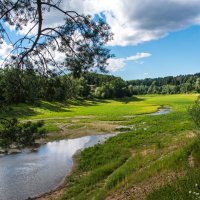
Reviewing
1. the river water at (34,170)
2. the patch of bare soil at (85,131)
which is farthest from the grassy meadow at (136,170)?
the river water at (34,170)

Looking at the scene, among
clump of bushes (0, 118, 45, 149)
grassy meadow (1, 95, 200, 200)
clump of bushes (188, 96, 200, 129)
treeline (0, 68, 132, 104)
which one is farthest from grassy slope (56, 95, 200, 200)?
treeline (0, 68, 132, 104)

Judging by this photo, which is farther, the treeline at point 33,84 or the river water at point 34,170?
the river water at point 34,170

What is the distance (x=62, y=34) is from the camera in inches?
435

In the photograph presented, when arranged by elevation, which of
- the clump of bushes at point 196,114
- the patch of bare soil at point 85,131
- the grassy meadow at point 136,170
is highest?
the clump of bushes at point 196,114

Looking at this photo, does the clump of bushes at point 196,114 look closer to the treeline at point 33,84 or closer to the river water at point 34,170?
the river water at point 34,170

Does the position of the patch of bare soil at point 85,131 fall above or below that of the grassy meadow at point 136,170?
below

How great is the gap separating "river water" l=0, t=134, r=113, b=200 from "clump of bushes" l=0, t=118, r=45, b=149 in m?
7.50

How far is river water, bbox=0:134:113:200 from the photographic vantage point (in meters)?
22.3

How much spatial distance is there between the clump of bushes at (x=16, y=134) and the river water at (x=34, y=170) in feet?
24.6

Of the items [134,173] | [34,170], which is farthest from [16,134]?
[34,170]

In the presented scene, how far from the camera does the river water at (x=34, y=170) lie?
22327mm

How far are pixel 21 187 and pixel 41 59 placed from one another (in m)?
13.4

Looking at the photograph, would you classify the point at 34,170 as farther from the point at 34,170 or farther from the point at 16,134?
the point at 16,134

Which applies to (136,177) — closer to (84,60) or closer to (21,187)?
(84,60)
